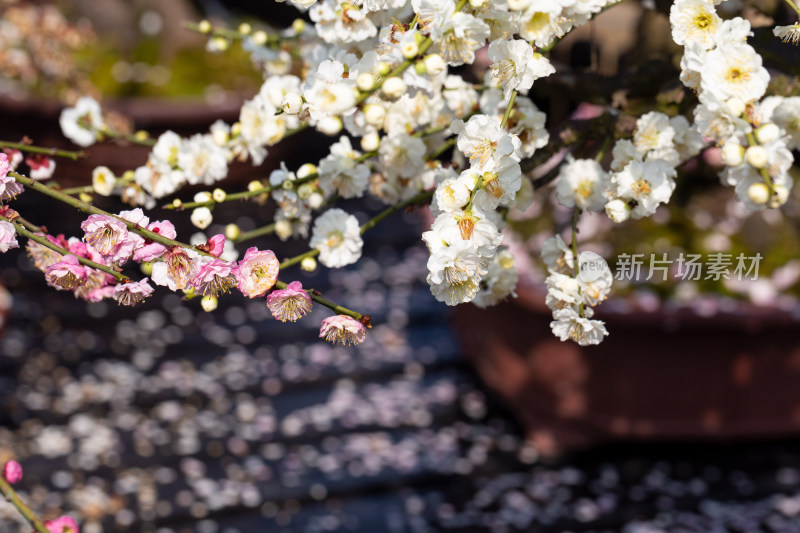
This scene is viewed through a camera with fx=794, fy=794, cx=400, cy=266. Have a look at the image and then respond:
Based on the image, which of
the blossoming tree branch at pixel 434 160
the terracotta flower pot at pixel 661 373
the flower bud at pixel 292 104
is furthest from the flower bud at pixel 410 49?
the terracotta flower pot at pixel 661 373

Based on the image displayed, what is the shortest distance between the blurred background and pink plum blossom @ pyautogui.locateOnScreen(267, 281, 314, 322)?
0.76 m

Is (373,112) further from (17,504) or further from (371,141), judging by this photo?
(17,504)

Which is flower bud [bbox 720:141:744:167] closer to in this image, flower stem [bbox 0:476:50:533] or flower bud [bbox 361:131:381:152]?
flower bud [bbox 361:131:381:152]

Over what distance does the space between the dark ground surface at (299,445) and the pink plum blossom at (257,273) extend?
1.39 meters

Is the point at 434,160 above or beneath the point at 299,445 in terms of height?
above

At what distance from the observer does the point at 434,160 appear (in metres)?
0.94

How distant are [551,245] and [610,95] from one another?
0.29 m

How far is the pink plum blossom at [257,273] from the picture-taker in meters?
0.66

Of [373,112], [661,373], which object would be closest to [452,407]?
[661,373]

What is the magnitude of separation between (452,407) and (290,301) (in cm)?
179

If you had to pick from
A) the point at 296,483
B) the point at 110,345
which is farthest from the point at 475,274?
the point at 110,345

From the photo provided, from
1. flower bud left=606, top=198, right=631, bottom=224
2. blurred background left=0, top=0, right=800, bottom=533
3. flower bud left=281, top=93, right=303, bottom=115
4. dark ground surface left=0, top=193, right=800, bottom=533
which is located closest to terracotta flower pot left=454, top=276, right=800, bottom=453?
blurred background left=0, top=0, right=800, bottom=533

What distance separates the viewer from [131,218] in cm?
68

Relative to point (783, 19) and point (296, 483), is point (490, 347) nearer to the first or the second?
point (296, 483)
